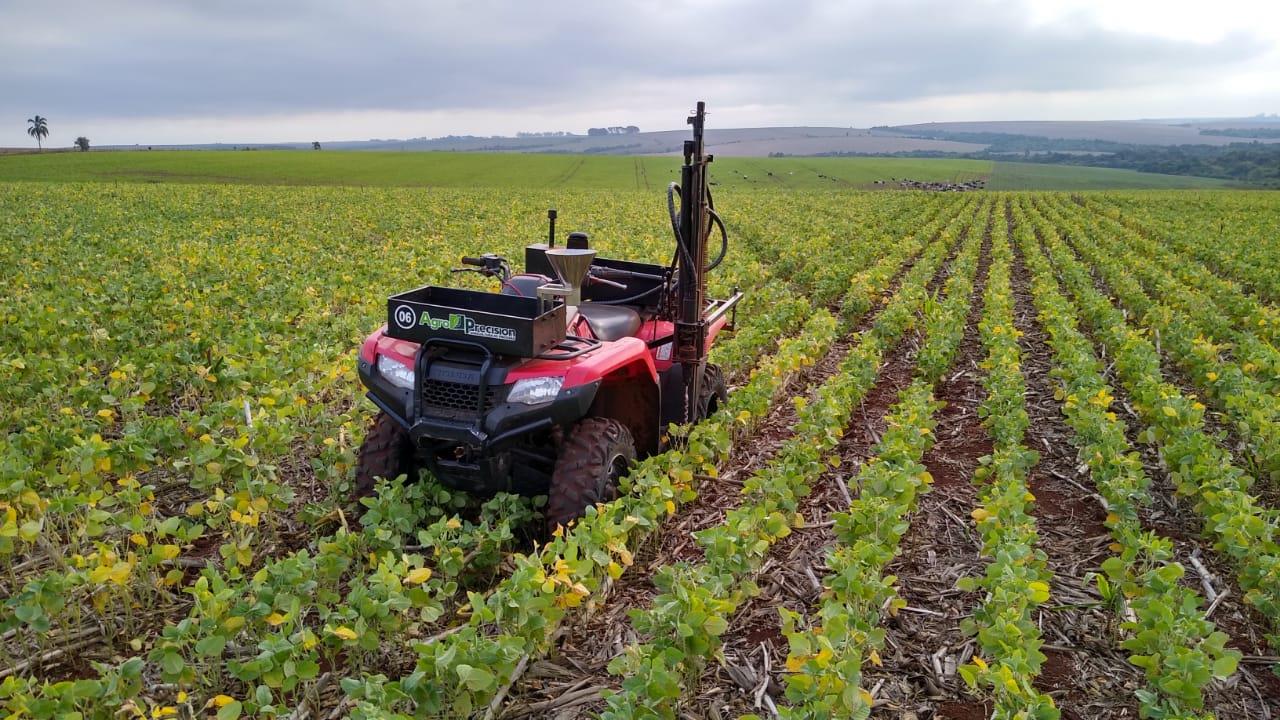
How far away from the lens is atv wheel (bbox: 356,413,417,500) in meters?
4.56

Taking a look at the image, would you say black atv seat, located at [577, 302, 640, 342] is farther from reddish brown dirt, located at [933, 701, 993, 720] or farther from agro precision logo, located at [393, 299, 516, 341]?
reddish brown dirt, located at [933, 701, 993, 720]

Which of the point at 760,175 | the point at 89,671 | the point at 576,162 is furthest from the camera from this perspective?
the point at 576,162

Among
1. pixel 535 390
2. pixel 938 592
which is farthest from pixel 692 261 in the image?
pixel 938 592

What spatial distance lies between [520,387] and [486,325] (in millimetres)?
364

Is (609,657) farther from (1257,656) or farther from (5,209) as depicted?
(5,209)

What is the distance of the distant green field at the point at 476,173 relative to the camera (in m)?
50.2

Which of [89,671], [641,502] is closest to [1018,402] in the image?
[641,502]

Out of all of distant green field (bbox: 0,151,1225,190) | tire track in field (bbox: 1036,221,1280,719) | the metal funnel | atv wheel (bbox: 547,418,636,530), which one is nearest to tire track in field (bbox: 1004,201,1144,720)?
tire track in field (bbox: 1036,221,1280,719)

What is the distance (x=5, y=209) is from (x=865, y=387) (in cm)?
2764

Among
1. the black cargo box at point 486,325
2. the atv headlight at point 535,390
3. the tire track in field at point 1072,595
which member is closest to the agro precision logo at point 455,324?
the black cargo box at point 486,325

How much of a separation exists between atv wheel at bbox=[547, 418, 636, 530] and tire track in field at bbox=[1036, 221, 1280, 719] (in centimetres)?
297

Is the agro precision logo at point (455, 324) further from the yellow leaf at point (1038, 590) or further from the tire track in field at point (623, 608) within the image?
the yellow leaf at point (1038, 590)

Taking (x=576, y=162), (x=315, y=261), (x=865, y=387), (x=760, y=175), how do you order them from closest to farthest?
(x=865, y=387) < (x=315, y=261) < (x=760, y=175) < (x=576, y=162)

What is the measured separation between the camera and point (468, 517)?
482cm
